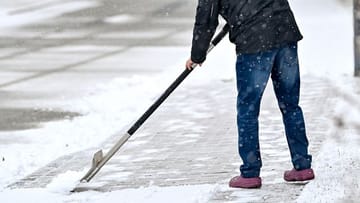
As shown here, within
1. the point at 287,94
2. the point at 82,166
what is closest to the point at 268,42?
the point at 287,94

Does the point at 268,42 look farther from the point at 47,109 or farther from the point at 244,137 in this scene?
the point at 47,109

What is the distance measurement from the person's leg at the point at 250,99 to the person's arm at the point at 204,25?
25cm

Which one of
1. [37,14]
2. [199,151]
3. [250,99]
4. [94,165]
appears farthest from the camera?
[37,14]

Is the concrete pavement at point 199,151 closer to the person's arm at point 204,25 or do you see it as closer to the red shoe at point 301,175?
the red shoe at point 301,175

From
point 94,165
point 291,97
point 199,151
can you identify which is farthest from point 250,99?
point 199,151

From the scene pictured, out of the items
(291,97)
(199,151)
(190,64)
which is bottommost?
(199,151)

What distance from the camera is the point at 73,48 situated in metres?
16.0

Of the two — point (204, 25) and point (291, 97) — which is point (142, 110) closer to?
Result: point (291, 97)

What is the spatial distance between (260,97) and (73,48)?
9.95 m

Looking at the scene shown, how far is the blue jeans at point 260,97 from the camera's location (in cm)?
627

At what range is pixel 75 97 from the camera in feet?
38.2

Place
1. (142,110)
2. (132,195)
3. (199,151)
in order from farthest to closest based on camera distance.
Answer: (142,110), (199,151), (132,195)

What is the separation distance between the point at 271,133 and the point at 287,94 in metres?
2.20

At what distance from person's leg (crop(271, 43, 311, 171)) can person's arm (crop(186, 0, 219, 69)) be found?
483 millimetres
